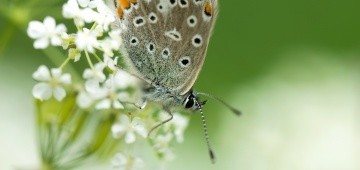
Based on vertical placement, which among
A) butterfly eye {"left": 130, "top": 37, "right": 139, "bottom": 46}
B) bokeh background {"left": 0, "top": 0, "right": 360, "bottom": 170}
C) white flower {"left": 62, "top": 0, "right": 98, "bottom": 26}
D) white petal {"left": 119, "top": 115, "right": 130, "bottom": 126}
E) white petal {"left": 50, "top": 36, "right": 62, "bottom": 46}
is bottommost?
bokeh background {"left": 0, "top": 0, "right": 360, "bottom": 170}

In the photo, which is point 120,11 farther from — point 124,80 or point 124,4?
point 124,80

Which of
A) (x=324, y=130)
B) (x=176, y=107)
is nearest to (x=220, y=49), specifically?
(x=324, y=130)

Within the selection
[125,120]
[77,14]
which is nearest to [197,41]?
[125,120]

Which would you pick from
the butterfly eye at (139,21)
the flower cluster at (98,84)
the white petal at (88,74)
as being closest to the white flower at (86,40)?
the flower cluster at (98,84)

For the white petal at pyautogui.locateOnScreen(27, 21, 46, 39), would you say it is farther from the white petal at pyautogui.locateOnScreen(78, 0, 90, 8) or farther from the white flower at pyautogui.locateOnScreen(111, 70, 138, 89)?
the white flower at pyautogui.locateOnScreen(111, 70, 138, 89)

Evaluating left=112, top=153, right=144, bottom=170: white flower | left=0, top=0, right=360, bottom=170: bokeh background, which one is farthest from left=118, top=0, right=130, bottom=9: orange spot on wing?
left=112, top=153, right=144, bottom=170: white flower

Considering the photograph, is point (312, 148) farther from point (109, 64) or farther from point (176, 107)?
point (109, 64)

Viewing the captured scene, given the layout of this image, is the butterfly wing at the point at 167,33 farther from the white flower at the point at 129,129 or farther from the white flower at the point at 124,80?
the white flower at the point at 129,129
